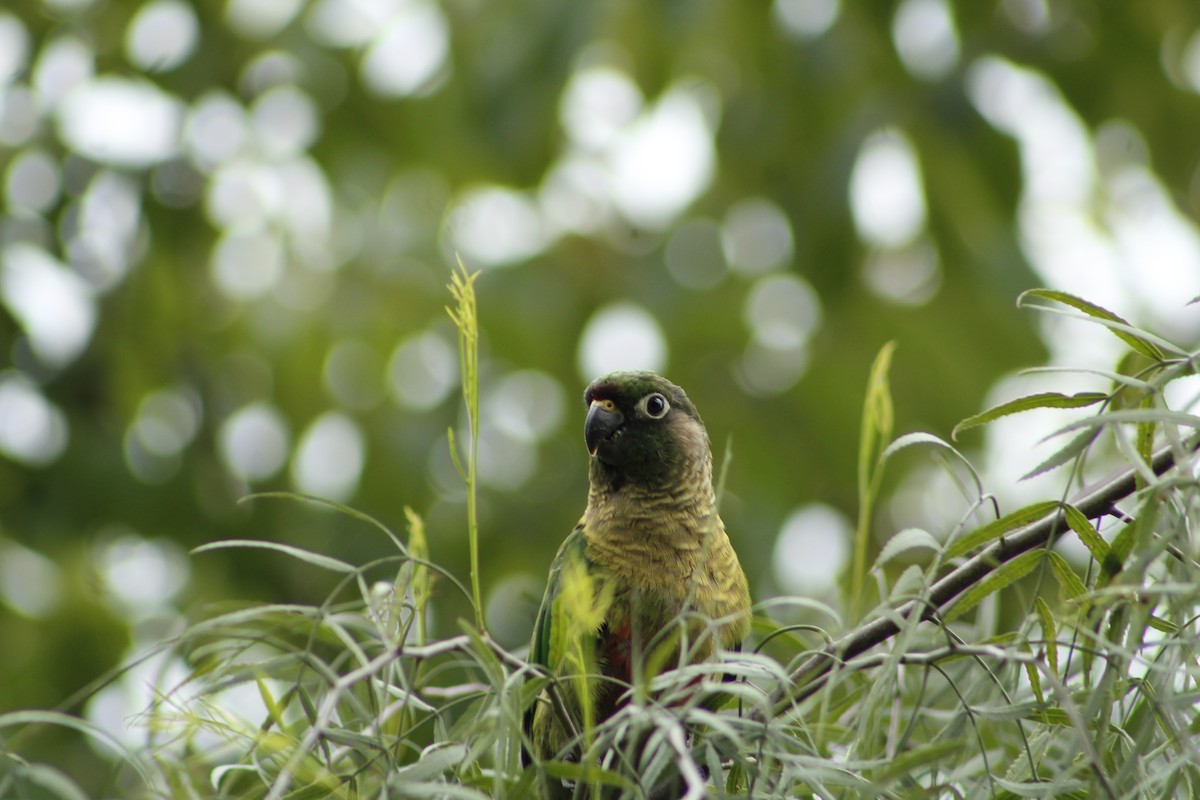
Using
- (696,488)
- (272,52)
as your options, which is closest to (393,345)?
(272,52)

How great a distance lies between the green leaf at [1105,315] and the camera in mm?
1049

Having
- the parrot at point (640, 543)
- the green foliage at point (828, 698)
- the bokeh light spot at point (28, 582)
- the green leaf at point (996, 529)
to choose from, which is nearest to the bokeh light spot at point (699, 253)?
the parrot at point (640, 543)

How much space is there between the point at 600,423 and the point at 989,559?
1543mm

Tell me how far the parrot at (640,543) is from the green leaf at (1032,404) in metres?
0.85

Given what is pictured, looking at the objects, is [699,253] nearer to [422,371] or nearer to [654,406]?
[422,371]

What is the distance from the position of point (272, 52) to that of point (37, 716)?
147 inches

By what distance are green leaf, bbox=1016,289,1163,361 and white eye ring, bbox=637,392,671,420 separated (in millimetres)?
1536

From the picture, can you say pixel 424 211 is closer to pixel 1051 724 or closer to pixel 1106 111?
pixel 1106 111

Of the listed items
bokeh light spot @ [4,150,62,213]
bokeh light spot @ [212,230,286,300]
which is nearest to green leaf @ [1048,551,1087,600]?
bokeh light spot @ [212,230,286,300]

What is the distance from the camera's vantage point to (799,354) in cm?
438

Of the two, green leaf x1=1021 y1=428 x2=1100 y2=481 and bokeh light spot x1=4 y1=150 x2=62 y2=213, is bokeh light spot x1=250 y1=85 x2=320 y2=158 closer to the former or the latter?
bokeh light spot x1=4 y1=150 x2=62 y2=213

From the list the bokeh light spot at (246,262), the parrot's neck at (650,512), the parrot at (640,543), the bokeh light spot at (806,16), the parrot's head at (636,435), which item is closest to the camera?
the parrot at (640,543)

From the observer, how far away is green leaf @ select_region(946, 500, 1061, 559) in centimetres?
105

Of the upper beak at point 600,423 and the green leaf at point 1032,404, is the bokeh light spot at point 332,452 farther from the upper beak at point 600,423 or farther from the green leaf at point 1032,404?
the green leaf at point 1032,404
